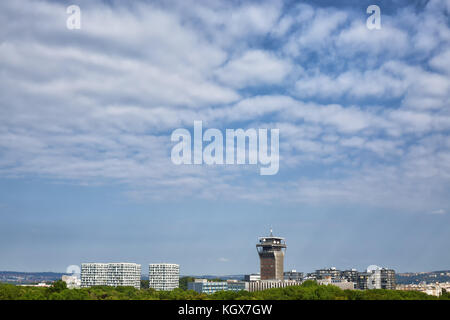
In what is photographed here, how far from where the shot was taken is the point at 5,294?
127062 millimetres

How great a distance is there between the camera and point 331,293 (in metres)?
131
